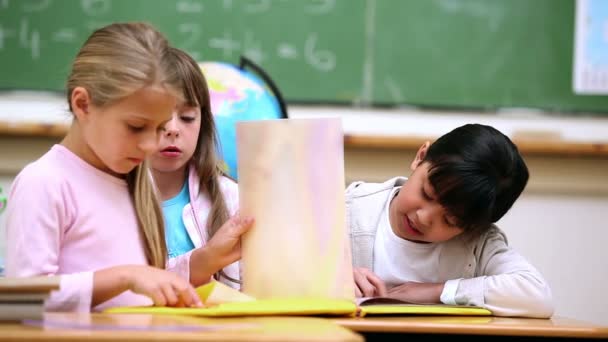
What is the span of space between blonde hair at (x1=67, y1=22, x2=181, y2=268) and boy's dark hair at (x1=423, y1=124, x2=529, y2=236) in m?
0.53

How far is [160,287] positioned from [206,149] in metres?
Answer: 0.67

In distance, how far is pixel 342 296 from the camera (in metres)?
1.28

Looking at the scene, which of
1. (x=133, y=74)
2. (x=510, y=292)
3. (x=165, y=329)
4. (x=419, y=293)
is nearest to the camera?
(x=165, y=329)

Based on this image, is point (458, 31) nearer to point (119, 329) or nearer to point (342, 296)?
point (342, 296)

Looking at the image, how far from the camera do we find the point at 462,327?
1.14 meters

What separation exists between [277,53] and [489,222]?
1686 mm

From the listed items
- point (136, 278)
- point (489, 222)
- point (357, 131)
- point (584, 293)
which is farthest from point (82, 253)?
point (584, 293)

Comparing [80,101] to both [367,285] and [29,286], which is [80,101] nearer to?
[29,286]

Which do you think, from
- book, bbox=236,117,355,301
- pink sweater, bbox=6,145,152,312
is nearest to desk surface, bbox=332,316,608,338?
book, bbox=236,117,355,301

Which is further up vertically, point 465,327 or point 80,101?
point 80,101

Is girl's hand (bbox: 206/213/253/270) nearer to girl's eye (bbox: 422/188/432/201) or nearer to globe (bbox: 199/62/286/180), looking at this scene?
girl's eye (bbox: 422/188/432/201)

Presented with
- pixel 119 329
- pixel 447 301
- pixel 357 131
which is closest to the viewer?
pixel 119 329

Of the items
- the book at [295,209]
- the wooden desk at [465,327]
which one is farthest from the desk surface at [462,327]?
the book at [295,209]

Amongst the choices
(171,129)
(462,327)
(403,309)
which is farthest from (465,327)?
(171,129)
